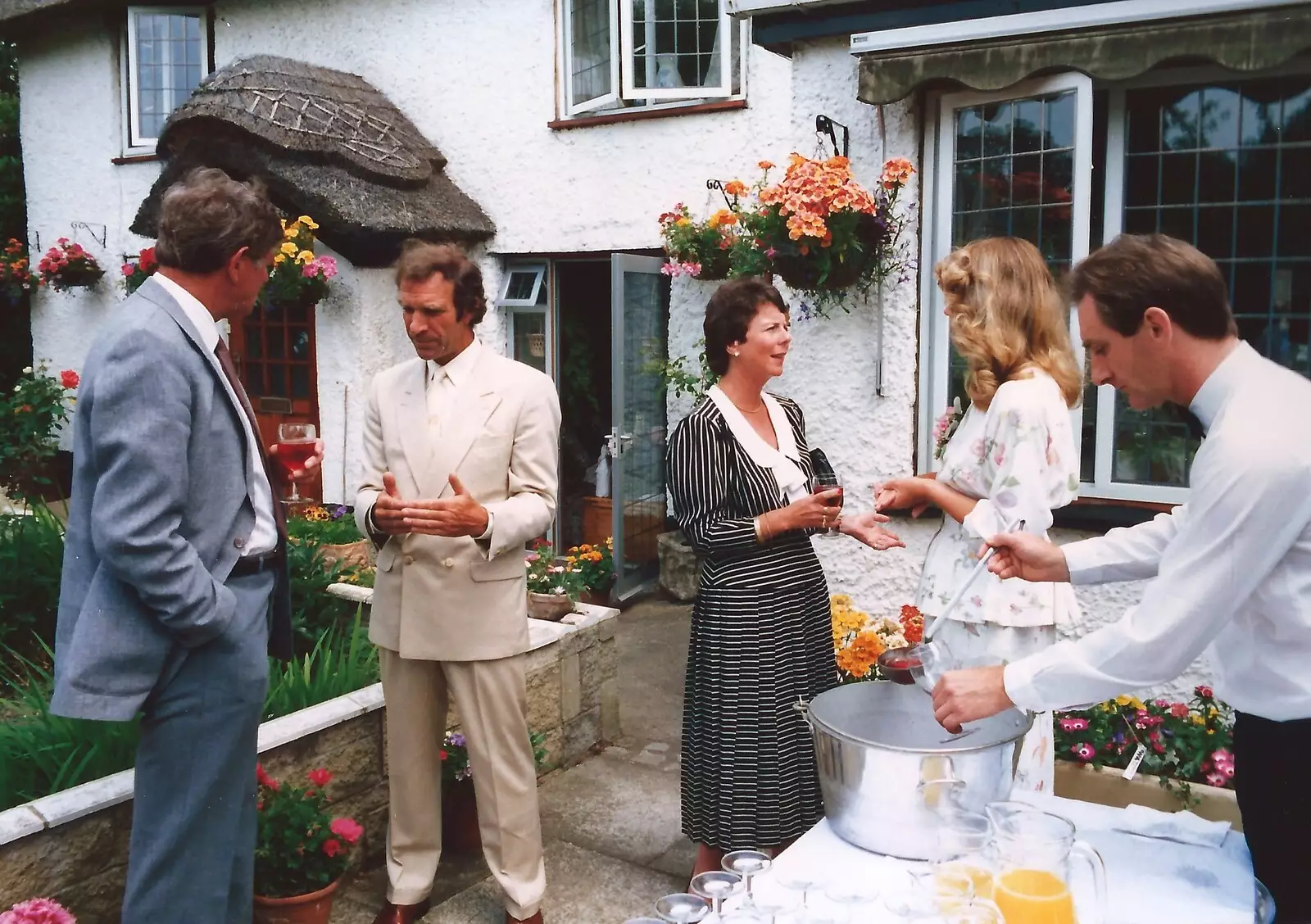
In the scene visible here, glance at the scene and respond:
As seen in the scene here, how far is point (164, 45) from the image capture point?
922 cm

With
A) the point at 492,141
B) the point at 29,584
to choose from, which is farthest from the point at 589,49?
the point at 29,584

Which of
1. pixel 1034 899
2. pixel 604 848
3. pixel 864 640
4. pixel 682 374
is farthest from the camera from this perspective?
pixel 682 374

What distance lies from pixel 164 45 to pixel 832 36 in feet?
22.7

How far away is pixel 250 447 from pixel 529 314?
5703mm

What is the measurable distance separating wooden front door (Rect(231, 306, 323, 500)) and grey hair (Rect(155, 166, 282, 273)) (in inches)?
233

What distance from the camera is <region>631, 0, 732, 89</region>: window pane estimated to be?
6.90 meters

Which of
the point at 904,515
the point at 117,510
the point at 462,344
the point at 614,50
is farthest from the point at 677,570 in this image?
the point at 117,510

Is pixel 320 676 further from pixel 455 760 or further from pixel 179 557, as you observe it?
pixel 179 557

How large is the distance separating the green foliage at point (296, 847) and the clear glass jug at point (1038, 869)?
2.10m

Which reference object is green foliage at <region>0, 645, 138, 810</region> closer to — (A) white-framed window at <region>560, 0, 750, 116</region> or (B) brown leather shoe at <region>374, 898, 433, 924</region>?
(B) brown leather shoe at <region>374, 898, 433, 924</region>

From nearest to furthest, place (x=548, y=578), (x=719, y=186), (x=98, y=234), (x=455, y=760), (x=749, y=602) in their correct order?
(x=749, y=602), (x=455, y=760), (x=548, y=578), (x=719, y=186), (x=98, y=234)

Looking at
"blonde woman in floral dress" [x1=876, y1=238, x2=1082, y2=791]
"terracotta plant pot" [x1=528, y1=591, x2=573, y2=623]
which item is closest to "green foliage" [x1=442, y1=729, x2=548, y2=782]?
"terracotta plant pot" [x1=528, y1=591, x2=573, y2=623]

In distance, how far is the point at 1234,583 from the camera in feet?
5.02

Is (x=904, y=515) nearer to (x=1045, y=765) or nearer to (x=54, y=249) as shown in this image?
(x=1045, y=765)
